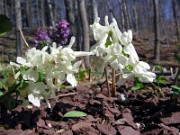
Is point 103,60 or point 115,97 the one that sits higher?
point 103,60

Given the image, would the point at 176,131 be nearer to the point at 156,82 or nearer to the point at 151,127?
the point at 151,127

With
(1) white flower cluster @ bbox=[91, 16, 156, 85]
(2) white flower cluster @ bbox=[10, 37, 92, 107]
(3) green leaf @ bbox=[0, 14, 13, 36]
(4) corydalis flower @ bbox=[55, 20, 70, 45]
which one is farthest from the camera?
(4) corydalis flower @ bbox=[55, 20, 70, 45]

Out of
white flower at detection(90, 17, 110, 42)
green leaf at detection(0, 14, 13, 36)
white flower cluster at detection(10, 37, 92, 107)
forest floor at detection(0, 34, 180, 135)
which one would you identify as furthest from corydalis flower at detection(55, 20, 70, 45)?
white flower cluster at detection(10, 37, 92, 107)

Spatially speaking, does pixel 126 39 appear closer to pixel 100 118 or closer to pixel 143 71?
pixel 143 71

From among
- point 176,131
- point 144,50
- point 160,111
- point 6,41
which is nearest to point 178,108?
point 160,111

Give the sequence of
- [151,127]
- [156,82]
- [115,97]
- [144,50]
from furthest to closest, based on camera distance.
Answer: [144,50]
[156,82]
[115,97]
[151,127]

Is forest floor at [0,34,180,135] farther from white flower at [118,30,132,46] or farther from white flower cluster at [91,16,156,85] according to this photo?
white flower at [118,30,132,46]
